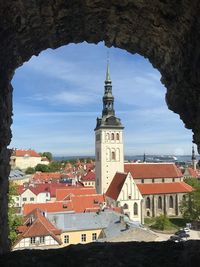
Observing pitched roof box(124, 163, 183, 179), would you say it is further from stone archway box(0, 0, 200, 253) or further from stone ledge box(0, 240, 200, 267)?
stone archway box(0, 0, 200, 253)

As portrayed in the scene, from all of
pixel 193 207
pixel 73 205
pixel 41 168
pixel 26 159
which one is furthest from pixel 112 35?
pixel 26 159

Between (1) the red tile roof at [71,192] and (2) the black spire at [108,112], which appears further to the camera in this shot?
(2) the black spire at [108,112]

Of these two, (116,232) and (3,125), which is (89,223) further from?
(3,125)

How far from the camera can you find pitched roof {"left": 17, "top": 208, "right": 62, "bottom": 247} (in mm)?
22312

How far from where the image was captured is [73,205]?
33938 millimetres

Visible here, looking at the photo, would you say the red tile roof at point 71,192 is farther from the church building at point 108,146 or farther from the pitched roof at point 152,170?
the pitched roof at point 152,170

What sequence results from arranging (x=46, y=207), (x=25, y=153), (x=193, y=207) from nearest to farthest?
1. (x=46, y=207)
2. (x=193, y=207)
3. (x=25, y=153)

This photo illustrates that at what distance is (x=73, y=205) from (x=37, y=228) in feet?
37.0

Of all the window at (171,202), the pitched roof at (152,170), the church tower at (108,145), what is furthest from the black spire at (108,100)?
the window at (171,202)

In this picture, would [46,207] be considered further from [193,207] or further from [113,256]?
[113,256]

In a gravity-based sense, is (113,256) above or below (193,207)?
above

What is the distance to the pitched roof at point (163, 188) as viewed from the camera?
50.4 metres

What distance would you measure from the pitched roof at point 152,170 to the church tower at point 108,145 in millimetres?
3072

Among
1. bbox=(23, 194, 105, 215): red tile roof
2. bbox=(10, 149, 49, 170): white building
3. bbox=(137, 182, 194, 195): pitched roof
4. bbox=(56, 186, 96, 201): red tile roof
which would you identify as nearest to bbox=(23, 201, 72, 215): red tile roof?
bbox=(23, 194, 105, 215): red tile roof
